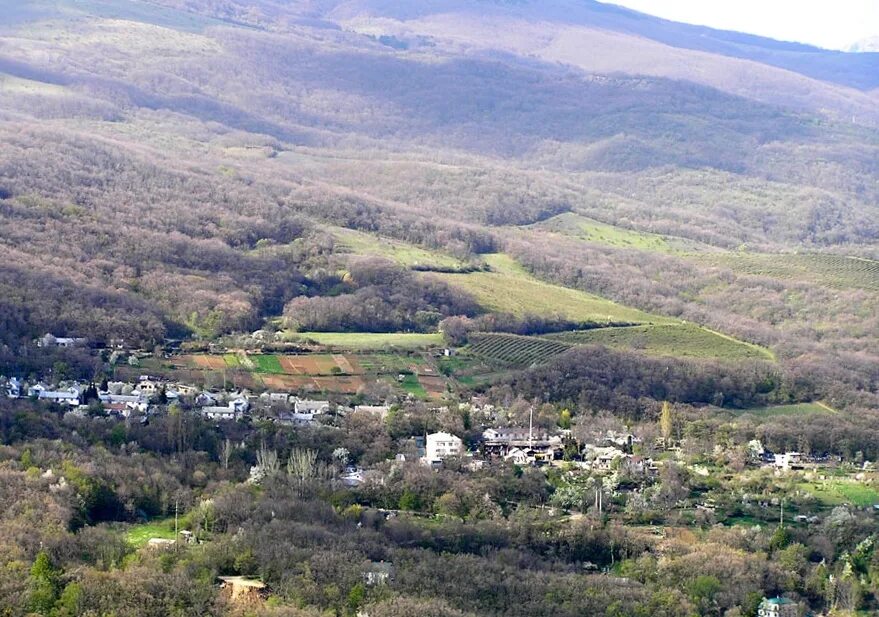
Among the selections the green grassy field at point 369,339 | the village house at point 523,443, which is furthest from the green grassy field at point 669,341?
the village house at point 523,443

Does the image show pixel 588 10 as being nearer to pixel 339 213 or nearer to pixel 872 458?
pixel 339 213

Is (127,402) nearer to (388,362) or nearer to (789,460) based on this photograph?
(388,362)

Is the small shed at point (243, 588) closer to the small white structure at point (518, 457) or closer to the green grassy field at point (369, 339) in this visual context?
the small white structure at point (518, 457)

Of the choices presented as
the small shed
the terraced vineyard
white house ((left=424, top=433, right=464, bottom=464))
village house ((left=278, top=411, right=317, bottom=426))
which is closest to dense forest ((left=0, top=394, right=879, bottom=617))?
the small shed

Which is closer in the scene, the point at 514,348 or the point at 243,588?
the point at 243,588

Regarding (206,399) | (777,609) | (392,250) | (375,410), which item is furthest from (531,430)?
(392,250)

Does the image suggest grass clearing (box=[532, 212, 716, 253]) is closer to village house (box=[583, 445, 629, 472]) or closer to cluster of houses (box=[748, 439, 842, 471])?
cluster of houses (box=[748, 439, 842, 471])

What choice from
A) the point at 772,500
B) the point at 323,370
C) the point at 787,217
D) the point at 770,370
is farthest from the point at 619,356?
the point at 787,217
